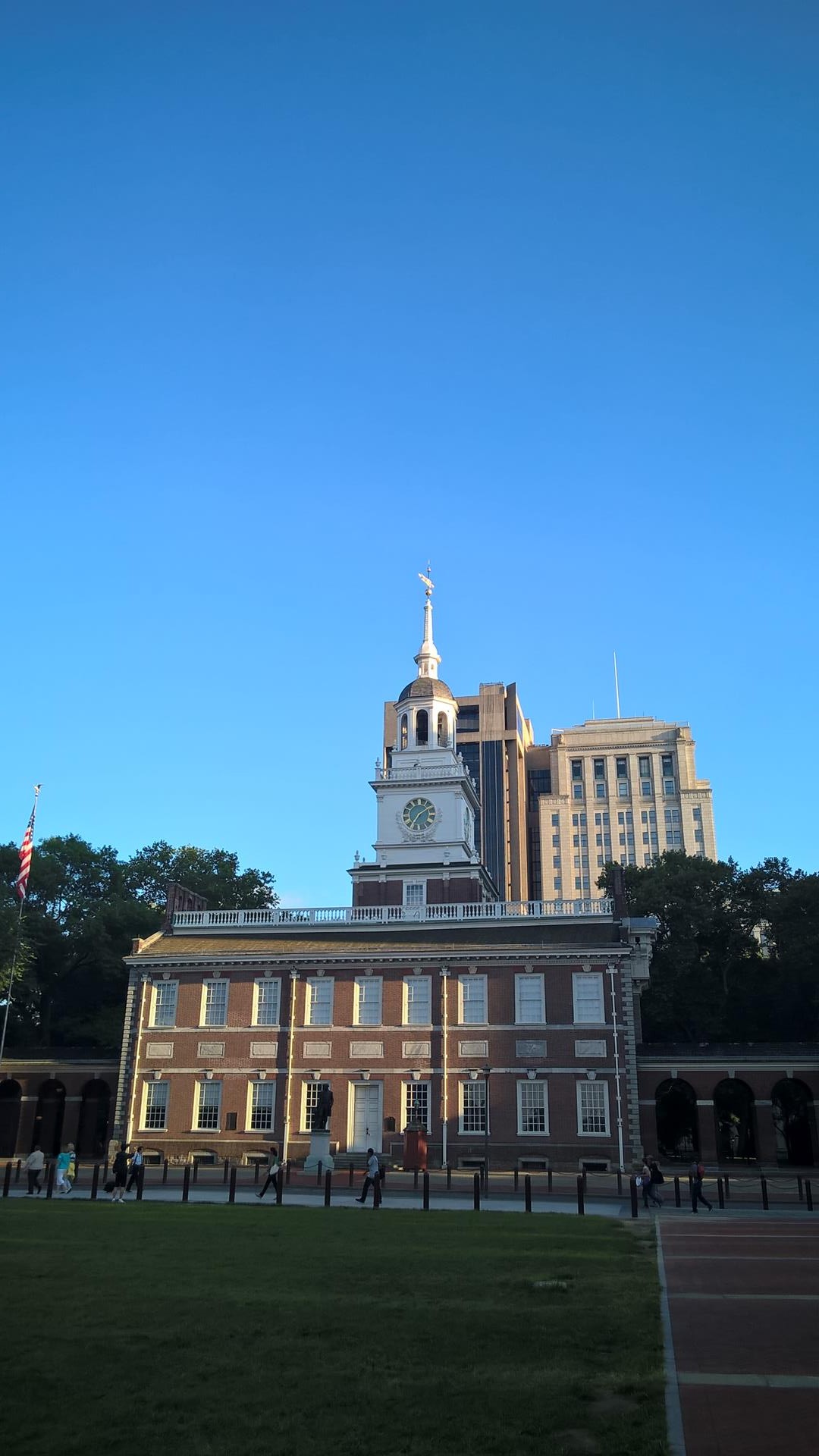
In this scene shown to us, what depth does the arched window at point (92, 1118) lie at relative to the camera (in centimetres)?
5731

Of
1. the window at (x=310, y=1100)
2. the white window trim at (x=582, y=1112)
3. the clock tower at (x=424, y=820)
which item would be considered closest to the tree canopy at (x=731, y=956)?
the clock tower at (x=424, y=820)

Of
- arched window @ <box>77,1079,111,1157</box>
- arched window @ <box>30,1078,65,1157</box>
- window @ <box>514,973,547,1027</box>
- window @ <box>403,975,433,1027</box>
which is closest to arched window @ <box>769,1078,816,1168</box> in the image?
window @ <box>514,973,547,1027</box>

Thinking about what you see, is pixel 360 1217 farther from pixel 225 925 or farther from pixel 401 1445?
pixel 225 925

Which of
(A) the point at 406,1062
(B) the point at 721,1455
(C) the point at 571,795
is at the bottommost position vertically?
(B) the point at 721,1455

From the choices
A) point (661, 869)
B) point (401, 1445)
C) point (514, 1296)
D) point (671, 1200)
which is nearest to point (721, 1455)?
point (401, 1445)

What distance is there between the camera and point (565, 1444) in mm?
8750

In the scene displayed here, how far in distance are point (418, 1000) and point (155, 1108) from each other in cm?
1336

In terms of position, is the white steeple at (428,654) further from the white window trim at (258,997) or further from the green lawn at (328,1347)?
the green lawn at (328,1347)

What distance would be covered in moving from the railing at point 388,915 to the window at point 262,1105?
28.2 ft

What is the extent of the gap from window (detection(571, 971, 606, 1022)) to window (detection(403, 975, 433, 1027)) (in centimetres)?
655

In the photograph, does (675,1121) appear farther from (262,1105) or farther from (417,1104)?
(262,1105)

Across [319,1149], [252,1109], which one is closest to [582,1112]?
[319,1149]

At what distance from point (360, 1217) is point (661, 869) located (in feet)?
178

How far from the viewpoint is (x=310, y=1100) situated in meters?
51.5
